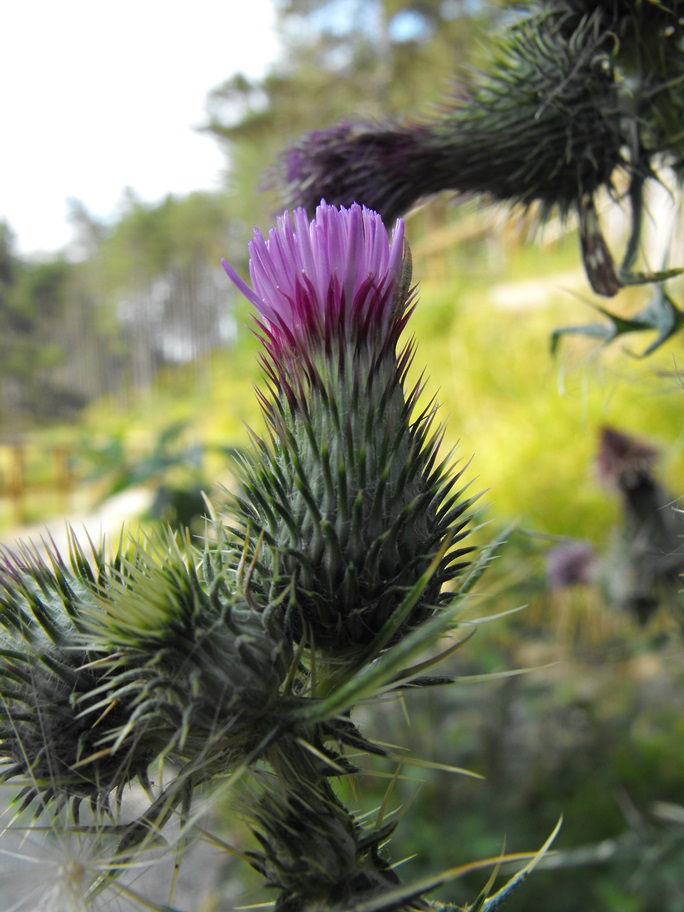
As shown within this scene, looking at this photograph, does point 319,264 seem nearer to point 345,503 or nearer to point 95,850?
point 345,503

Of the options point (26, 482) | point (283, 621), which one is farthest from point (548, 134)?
point (26, 482)

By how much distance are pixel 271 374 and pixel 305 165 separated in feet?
2.22

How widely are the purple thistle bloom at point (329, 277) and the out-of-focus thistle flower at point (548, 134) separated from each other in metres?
0.60

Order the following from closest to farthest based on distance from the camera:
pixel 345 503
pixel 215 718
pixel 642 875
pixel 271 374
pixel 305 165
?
pixel 215 718, pixel 345 503, pixel 271 374, pixel 305 165, pixel 642 875

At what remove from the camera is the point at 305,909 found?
77 centimetres

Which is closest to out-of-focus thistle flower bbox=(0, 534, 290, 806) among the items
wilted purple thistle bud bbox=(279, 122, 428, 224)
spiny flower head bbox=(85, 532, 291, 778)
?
spiny flower head bbox=(85, 532, 291, 778)

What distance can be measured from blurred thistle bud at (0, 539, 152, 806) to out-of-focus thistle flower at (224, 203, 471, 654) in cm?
24

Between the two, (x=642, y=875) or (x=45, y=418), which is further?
(x=45, y=418)

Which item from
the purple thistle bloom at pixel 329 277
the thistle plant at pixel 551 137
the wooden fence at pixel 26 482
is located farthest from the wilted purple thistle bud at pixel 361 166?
the wooden fence at pixel 26 482

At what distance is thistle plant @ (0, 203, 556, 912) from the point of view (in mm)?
776

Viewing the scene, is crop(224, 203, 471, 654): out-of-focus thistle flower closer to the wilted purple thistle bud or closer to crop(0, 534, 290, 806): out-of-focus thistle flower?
crop(0, 534, 290, 806): out-of-focus thistle flower

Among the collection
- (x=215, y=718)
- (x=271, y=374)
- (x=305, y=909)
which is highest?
(x=271, y=374)

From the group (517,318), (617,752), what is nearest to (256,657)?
(617,752)

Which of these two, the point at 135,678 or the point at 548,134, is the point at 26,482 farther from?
the point at 135,678
